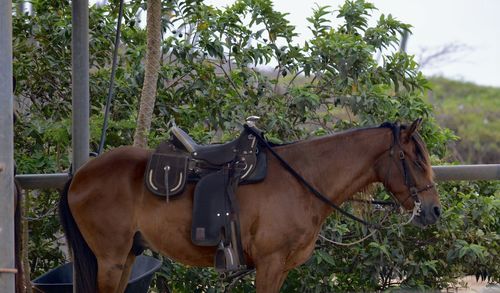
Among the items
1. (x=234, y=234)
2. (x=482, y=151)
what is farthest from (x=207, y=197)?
(x=482, y=151)

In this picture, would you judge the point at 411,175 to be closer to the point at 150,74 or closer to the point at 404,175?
the point at 404,175

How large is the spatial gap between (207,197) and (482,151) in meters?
19.4

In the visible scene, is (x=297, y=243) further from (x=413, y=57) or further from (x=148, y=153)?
(x=413, y=57)

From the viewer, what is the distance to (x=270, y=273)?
5.54 m

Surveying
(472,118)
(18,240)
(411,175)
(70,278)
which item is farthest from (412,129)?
(472,118)

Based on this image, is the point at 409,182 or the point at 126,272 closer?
the point at 409,182

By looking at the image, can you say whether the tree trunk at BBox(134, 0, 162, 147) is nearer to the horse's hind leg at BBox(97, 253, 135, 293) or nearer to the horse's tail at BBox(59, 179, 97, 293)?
the horse's tail at BBox(59, 179, 97, 293)

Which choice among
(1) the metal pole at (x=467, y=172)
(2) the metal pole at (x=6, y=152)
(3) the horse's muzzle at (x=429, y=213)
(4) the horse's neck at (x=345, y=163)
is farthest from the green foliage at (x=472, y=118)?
(2) the metal pole at (x=6, y=152)

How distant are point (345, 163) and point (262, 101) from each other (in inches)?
81.9

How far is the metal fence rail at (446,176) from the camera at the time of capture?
21.7 ft

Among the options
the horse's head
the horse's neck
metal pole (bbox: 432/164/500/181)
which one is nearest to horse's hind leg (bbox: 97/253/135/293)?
the horse's neck

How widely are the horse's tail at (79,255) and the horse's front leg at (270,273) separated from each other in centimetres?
115

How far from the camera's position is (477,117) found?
Answer: 25.8 m

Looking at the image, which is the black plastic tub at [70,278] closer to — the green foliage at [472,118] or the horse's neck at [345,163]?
the horse's neck at [345,163]
